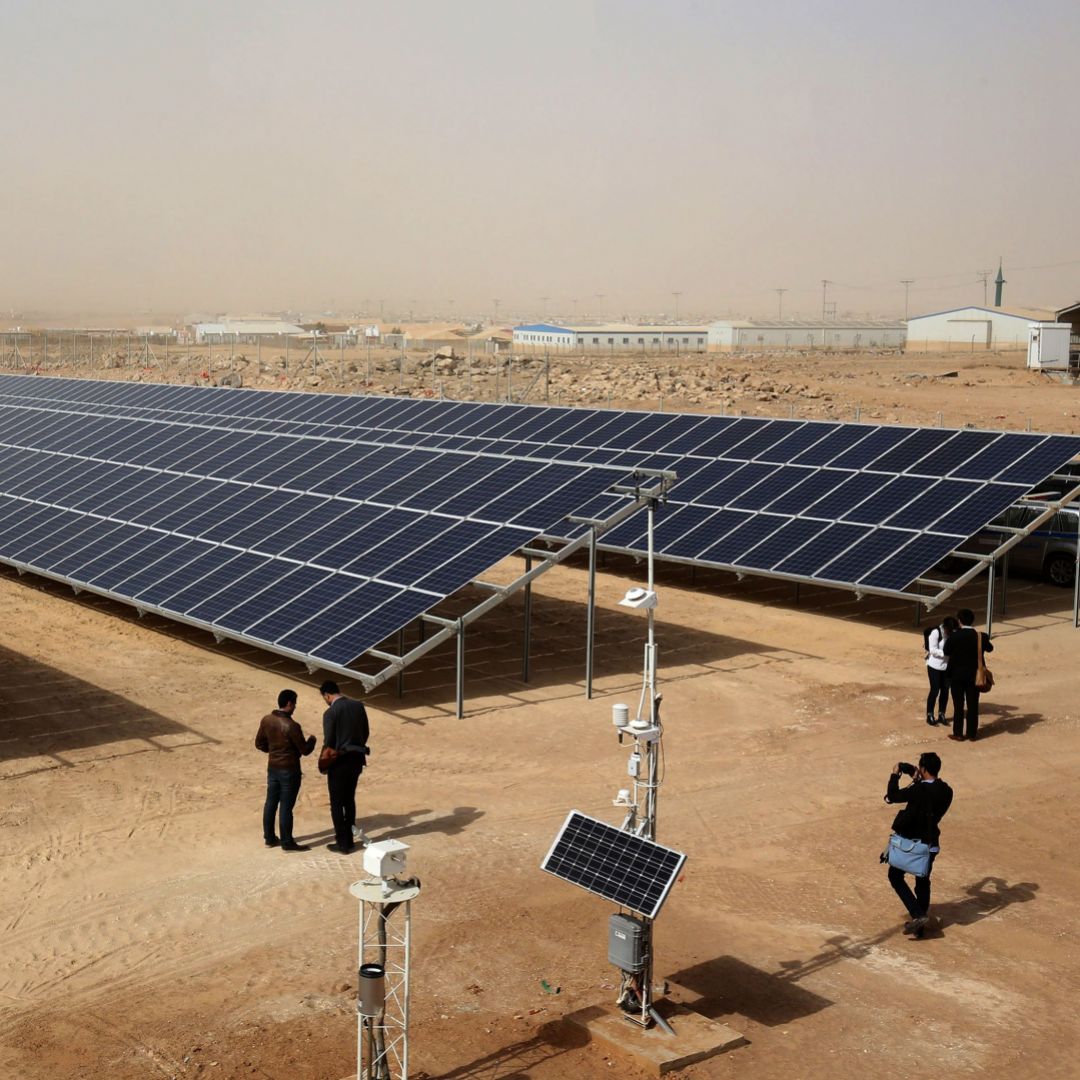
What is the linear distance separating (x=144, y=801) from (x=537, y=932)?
5463 millimetres

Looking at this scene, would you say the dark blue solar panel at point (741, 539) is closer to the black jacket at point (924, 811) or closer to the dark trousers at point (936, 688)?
the dark trousers at point (936, 688)

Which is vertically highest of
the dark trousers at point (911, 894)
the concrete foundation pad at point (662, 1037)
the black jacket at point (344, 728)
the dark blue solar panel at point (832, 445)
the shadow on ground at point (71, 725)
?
the dark blue solar panel at point (832, 445)

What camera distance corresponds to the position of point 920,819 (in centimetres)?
1169

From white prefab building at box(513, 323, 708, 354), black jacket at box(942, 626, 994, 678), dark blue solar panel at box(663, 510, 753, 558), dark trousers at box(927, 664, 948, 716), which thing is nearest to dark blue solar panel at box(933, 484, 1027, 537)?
dark blue solar panel at box(663, 510, 753, 558)

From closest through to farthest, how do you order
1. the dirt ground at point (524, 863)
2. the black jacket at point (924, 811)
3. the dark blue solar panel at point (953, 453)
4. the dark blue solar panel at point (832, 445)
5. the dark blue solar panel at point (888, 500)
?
1. the dirt ground at point (524, 863)
2. the black jacket at point (924, 811)
3. the dark blue solar panel at point (888, 500)
4. the dark blue solar panel at point (953, 453)
5. the dark blue solar panel at point (832, 445)

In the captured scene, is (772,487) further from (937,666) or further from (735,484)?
(937,666)

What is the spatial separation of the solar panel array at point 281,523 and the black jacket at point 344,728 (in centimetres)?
448

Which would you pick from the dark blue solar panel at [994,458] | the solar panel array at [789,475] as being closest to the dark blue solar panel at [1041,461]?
the solar panel array at [789,475]

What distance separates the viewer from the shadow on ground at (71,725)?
668 inches

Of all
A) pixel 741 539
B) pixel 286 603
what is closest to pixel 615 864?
pixel 286 603

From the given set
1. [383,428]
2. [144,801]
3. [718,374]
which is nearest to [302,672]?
[144,801]

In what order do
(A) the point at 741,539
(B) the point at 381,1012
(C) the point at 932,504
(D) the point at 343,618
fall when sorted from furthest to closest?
(A) the point at 741,539, (C) the point at 932,504, (D) the point at 343,618, (B) the point at 381,1012

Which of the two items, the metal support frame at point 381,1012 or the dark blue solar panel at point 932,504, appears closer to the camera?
the metal support frame at point 381,1012

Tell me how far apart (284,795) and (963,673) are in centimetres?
878
